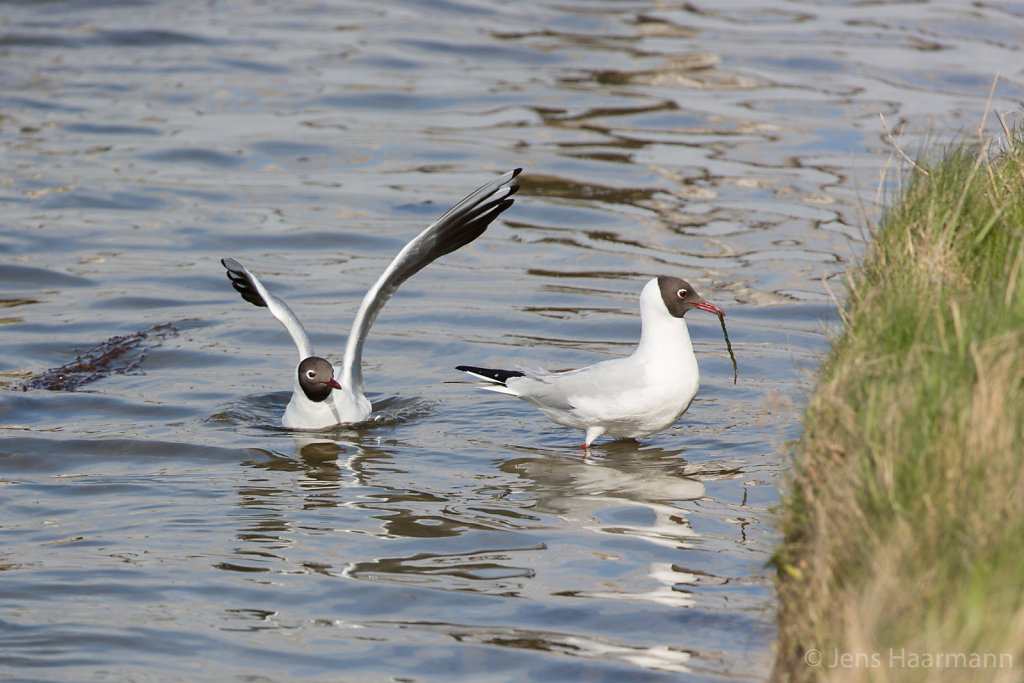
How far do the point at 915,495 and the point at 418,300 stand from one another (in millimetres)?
7963

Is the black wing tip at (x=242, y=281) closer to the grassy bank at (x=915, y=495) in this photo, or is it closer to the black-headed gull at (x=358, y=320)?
the black-headed gull at (x=358, y=320)

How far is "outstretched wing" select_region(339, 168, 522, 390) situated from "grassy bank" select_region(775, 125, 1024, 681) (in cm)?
361

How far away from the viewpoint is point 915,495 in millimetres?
4266

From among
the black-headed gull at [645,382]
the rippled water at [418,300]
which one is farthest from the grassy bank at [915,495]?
the black-headed gull at [645,382]

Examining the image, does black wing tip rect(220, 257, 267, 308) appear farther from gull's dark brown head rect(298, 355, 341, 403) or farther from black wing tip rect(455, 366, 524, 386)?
black wing tip rect(455, 366, 524, 386)

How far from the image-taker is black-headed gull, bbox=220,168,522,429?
8727 millimetres

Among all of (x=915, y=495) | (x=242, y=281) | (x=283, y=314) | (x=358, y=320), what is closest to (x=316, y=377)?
(x=358, y=320)

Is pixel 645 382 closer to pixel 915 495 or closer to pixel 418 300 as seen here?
pixel 915 495

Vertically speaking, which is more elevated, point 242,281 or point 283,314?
point 242,281

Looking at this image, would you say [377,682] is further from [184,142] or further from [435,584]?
[184,142]

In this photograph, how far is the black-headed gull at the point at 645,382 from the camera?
25.9 ft

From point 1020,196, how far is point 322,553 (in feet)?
13.1

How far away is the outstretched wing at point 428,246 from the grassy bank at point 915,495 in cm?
361

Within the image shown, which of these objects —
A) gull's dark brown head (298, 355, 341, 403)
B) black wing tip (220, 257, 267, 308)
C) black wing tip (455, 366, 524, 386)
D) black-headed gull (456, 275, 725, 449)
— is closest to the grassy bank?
black-headed gull (456, 275, 725, 449)
